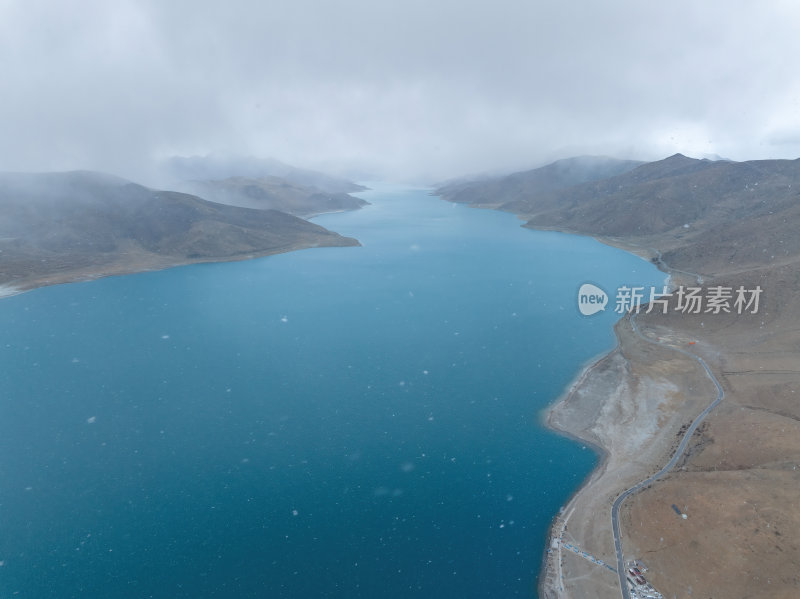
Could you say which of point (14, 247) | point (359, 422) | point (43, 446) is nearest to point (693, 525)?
point (359, 422)

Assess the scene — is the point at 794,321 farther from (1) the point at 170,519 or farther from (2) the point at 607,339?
(1) the point at 170,519

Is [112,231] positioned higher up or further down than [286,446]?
higher up

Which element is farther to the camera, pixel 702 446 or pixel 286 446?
pixel 702 446
